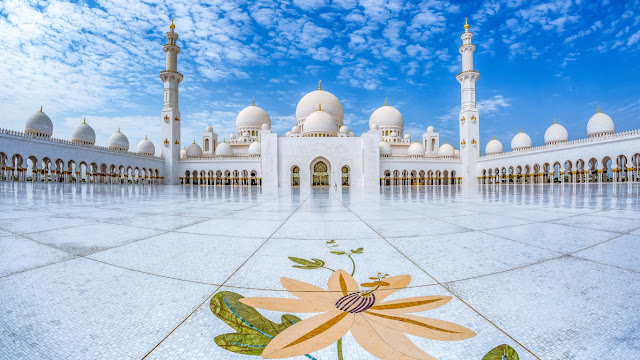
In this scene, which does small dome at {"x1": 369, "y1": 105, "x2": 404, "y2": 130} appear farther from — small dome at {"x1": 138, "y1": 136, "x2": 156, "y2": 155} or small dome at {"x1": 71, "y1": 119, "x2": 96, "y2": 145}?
small dome at {"x1": 71, "y1": 119, "x2": 96, "y2": 145}

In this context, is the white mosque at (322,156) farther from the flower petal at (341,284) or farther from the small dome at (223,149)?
the flower petal at (341,284)

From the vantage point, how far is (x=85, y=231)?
242 cm

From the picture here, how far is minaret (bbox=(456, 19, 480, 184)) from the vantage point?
92.5 feet

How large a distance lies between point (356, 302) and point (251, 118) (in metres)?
37.1

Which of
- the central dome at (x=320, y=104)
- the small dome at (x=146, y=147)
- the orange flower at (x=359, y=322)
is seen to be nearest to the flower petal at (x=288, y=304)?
the orange flower at (x=359, y=322)

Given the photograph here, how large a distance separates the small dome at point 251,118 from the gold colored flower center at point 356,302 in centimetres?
3677

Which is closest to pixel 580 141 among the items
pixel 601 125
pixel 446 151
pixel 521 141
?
pixel 601 125

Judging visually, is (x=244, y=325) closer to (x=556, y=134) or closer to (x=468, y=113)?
(x=468, y=113)

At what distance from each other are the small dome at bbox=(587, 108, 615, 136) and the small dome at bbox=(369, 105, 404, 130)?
17.6 metres

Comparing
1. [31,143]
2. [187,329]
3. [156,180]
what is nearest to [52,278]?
[187,329]

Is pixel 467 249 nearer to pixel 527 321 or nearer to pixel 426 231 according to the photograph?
pixel 426 231

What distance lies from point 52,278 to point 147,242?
2.45 ft

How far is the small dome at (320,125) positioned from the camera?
27031 millimetres

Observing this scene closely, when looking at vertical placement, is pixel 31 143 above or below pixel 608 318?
above
